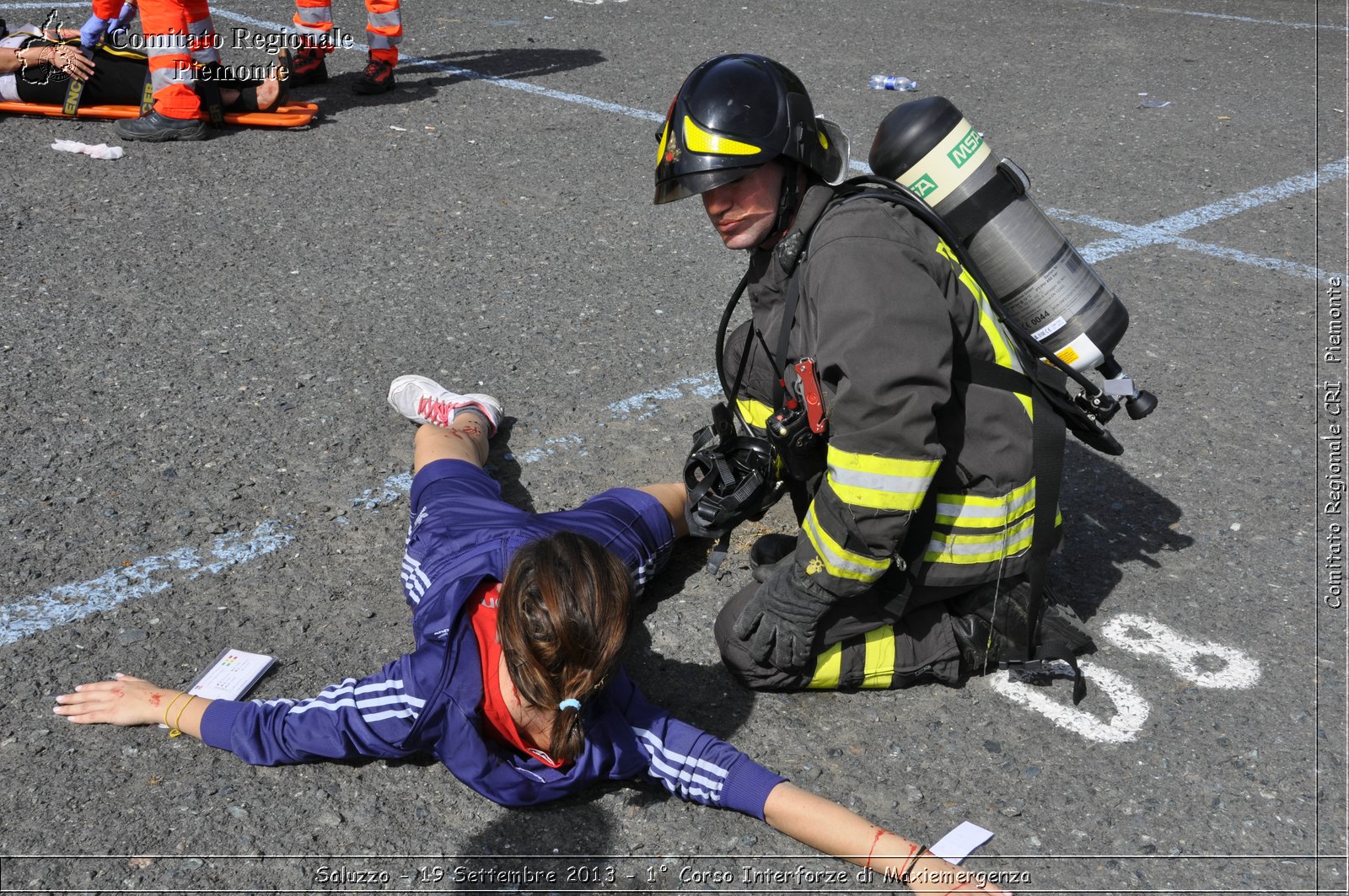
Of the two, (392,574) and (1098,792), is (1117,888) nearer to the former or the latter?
(1098,792)

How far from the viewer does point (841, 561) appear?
268 cm

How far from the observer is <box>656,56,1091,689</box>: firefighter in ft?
8.36

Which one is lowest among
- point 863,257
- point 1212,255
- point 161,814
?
point 161,814

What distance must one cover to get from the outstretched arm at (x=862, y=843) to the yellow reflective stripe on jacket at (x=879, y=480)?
2.19 feet

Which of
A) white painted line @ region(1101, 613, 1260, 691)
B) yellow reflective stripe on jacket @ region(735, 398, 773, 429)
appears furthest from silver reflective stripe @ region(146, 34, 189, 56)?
white painted line @ region(1101, 613, 1260, 691)

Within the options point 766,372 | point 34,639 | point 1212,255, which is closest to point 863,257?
point 766,372

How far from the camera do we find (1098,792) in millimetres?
2742

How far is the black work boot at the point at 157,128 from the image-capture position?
21.2 ft

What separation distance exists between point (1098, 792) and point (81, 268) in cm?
450

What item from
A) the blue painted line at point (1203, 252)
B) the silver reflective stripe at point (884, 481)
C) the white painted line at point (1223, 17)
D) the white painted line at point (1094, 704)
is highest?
the white painted line at point (1223, 17)

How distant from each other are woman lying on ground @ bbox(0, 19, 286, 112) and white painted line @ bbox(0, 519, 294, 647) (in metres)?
4.21

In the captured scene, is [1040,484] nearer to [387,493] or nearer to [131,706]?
[387,493]

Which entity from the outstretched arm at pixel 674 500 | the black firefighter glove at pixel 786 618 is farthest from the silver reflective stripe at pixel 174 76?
the black firefighter glove at pixel 786 618

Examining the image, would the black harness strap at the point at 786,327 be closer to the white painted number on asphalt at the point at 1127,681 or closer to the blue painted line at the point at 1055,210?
the white painted number on asphalt at the point at 1127,681
